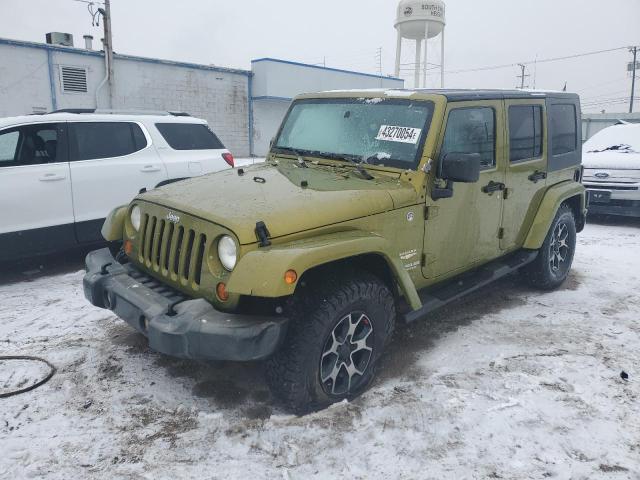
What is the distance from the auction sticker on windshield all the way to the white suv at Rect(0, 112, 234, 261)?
3.53 metres

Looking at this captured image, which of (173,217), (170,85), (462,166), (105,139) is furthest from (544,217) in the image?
(170,85)

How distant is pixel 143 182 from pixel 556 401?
4.94 m

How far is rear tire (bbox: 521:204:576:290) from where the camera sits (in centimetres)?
511

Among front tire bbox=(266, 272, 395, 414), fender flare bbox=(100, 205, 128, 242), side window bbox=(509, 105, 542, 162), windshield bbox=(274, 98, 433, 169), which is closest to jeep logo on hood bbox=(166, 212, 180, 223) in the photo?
fender flare bbox=(100, 205, 128, 242)

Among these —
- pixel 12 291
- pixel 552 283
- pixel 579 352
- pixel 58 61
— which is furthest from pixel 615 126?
pixel 58 61

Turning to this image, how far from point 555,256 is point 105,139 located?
5101 mm

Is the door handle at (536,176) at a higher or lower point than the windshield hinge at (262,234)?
higher

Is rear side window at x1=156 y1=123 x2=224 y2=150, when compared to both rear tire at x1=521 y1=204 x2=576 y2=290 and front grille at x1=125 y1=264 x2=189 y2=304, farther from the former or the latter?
rear tire at x1=521 y1=204 x2=576 y2=290

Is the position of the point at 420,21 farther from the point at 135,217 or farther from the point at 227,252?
the point at 227,252

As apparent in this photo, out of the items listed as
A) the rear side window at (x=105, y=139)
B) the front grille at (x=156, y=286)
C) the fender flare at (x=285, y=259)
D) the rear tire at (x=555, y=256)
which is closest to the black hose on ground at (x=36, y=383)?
the front grille at (x=156, y=286)

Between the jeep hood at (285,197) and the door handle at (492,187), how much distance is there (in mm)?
933

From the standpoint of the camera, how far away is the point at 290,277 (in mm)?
2619

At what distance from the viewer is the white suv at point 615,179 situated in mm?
8555

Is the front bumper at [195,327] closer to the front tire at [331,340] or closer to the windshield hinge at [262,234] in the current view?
the front tire at [331,340]
